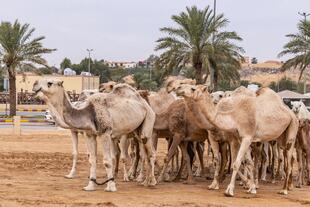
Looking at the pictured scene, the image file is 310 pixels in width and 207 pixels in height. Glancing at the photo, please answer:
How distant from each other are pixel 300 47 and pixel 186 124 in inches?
1070

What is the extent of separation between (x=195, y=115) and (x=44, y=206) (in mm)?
3934

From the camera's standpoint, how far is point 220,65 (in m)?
39.6

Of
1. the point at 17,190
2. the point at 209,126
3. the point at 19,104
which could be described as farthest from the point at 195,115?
the point at 19,104

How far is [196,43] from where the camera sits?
38.0m

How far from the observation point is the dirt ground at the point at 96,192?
11.2 m

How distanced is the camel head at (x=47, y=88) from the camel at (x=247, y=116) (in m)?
2.39

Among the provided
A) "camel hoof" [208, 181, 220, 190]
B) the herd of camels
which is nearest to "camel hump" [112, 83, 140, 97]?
the herd of camels

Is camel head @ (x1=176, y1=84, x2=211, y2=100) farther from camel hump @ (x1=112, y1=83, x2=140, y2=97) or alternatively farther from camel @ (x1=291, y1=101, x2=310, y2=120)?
camel @ (x1=291, y1=101, x2=310, y2=120)

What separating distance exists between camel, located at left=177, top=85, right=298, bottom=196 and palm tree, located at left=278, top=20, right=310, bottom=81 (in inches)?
1045

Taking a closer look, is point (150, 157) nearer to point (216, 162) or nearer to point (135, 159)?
point (216, 162)

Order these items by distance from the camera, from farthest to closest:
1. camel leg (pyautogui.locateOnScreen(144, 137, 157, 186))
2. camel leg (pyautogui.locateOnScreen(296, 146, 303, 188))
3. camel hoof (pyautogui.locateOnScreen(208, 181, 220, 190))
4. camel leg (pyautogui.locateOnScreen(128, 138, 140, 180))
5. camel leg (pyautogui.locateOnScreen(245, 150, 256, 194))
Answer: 1. camel leg (pyautogui.locateOnScreen(128, 138, 140, 180))
2. camel leg (pyautogui.locateOnScreen(296, 146, 303, 188))
3. camel leg (pyautogui.locateOnScreen(144, 137, 157, 186))
4. camel hoof (pyautogui.locateOnScreen(208, 181, 220, 190))
5. camel leg (pyautogui.locateOnScreen(245, 150, 256, 194))

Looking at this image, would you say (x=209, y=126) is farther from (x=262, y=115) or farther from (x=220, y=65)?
(x=220, y=65)

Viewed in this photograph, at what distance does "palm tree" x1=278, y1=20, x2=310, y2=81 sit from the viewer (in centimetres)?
3900

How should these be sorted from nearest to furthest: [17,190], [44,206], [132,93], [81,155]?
1. [44,206]
2. [17,190]
3. [132,93]
4. [81,155]
